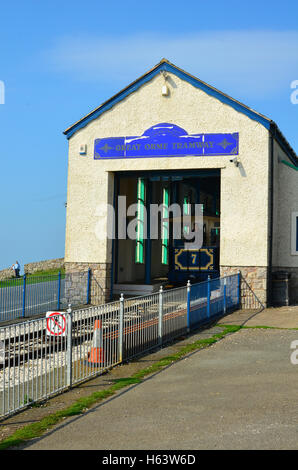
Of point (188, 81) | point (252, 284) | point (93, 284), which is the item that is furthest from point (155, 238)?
point (188, 81)

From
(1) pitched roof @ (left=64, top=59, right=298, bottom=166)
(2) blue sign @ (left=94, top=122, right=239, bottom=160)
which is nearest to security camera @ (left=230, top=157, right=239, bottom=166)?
(2) blue sign @ (left=94, top=122, right=239, bottom=160)

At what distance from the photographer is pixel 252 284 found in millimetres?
20000

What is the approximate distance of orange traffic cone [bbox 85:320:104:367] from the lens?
1091 centimetres

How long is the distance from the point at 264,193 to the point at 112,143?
6226 mm

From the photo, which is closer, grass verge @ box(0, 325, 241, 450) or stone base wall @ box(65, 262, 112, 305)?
grass verge @ box(0, 325, 241, 450)

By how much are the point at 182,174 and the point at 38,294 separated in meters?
7.22

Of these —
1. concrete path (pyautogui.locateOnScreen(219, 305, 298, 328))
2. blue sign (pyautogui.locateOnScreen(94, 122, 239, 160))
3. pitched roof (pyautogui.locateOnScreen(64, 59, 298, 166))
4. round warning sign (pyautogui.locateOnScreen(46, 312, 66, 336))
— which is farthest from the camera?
blue sign (pyautogui.locateOnScreen(94, 122, 239, 160))

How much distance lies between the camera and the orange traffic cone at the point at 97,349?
1091 cm

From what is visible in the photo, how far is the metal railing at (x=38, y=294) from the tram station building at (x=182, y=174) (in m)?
0.71

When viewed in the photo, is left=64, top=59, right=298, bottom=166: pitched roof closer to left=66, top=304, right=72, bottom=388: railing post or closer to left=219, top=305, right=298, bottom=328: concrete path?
left=219, top=305, right=298, bottom=328: concrete path

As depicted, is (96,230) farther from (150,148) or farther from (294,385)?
(294,385)

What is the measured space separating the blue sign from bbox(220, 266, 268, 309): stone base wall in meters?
4.29

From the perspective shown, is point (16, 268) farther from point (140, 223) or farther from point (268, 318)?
point (268, 318)

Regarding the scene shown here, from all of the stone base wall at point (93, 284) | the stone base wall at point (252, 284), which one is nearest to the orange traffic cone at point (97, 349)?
the stone base wall at point (252, 284)
